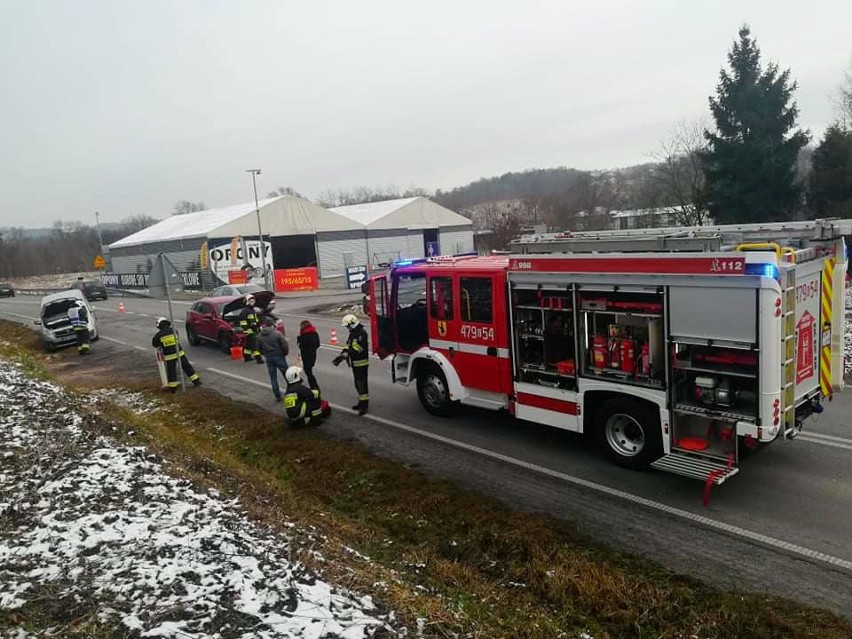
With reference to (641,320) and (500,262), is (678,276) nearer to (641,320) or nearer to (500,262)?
(641,320)

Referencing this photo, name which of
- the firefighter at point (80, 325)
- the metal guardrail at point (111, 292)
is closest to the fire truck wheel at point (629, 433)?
the firefighter at point (80, 325)

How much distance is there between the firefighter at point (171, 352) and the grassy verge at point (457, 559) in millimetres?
3793

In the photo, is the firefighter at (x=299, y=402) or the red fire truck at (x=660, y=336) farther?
the firefighter at (x=299, y=402)

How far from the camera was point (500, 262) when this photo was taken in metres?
8.92

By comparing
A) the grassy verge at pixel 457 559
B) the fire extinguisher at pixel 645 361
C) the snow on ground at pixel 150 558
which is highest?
the fire extinguisher at pixel 645 361

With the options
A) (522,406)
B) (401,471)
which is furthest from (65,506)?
(522,406)

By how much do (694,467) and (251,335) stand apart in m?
11.5

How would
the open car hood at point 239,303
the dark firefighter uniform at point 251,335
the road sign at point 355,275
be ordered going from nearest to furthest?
1. the dark firefighter uniform at point 251,335
2. the open car hood at point 239,303
3. the road sign at point 355,275

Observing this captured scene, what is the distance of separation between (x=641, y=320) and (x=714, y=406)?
1170mm

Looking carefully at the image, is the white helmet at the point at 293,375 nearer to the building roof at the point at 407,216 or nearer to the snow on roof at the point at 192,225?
the snow on roof at the point at 192,225

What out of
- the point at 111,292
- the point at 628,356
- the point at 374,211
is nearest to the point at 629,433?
the point at 628,356

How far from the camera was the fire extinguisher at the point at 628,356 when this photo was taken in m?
7.04

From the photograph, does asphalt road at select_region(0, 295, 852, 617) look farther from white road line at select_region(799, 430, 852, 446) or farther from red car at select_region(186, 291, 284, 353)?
red car at select_region(186, 291, 284, 353)

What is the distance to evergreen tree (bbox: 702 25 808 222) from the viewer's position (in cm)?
2638
